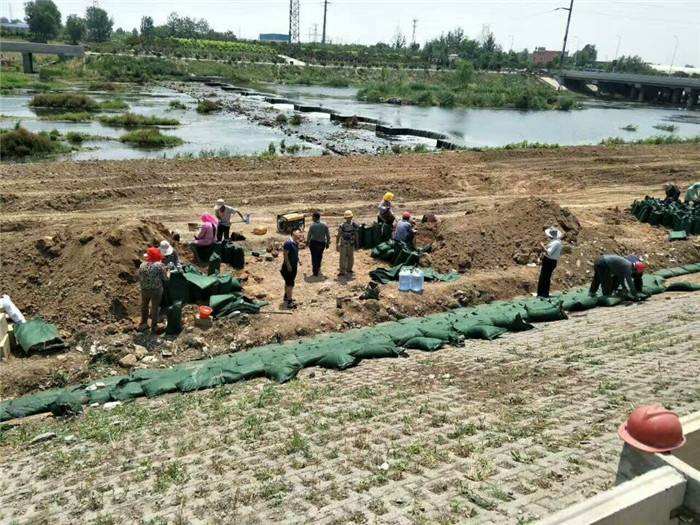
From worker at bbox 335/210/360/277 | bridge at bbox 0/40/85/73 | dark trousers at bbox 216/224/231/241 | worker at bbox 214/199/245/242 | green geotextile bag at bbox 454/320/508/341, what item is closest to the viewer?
green geotextile bag at bbox 454/320/508/341

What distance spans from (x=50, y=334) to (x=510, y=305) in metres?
7.99

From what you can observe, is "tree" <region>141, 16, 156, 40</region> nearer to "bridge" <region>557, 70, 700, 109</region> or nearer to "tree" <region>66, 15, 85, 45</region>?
"tree" <region>66, 15, 85, 45</region>

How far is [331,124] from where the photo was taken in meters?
39.7

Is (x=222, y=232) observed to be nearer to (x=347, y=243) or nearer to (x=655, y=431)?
(x=347, y=243)

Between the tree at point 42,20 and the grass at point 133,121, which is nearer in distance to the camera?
the grass at point 133,121

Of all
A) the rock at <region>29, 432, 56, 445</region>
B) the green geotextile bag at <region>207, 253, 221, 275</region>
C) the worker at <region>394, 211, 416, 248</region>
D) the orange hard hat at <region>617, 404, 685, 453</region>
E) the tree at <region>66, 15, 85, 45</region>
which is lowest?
the rock at <region>29, 432, 56, 445</region>

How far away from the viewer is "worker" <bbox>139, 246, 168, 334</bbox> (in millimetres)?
9422

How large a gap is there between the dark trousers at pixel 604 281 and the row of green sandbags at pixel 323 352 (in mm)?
272

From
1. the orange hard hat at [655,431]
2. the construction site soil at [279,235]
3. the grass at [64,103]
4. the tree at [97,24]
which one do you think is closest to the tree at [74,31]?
the tree at [97,24]

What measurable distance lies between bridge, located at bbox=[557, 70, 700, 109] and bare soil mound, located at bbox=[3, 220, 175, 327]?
85939mm

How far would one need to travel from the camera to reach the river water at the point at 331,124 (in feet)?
101

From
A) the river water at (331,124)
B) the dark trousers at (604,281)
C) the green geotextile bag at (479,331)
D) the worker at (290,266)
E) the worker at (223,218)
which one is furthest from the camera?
the river water at (331,124)

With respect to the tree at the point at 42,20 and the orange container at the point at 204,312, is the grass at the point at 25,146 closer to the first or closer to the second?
the orange container at the point at 204,312

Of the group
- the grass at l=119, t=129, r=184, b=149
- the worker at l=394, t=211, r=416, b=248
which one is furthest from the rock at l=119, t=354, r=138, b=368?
the grass at l=119, t=129, r=184, b=149
